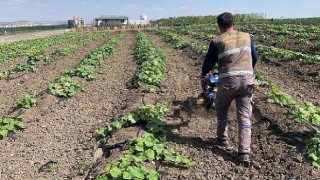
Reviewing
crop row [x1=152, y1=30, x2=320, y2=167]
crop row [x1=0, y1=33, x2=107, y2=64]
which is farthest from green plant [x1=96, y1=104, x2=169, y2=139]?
crop row [x1=0, y1=33, x2=107, y2=64]

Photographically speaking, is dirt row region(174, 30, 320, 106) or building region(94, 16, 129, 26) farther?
building region(94, 16, 129, 26)

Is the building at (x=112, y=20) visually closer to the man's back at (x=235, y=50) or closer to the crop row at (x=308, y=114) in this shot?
the crop row at (x=308, y=114)

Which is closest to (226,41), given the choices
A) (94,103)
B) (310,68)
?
(94,103)

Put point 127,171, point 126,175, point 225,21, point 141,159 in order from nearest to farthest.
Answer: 1. point 126,175
2. point 127,171
3. point 141,159
4. point 225,21

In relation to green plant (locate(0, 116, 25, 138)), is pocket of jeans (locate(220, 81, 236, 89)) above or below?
above

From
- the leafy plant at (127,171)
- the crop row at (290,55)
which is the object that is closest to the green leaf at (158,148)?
the leafy plant at (127,171)

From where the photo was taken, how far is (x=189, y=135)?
6.37 metres

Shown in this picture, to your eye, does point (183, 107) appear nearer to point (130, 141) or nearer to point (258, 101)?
point (258, 101)

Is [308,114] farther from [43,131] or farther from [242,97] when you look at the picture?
[43,131]

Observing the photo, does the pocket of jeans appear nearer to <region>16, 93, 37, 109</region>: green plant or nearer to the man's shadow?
the man's shadow

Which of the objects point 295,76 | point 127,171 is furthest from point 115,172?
point 295,76

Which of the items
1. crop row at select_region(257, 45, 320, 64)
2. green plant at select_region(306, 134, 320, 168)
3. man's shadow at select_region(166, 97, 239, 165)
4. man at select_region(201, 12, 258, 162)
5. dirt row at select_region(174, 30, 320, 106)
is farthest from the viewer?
crop row at select_region(257, 45, 320, 64)

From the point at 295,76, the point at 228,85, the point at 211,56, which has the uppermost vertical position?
the point at 211,56

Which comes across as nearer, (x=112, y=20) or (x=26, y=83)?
(x=26, y=83)
